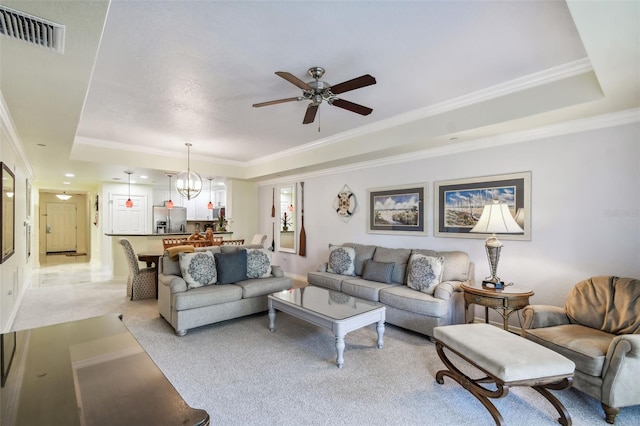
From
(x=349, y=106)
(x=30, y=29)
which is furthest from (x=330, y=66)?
(x=30, y=29)

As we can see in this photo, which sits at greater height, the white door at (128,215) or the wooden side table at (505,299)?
the white door at (128,215)

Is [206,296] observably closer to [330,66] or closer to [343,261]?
[343,261]

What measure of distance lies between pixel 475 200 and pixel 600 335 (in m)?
1.93

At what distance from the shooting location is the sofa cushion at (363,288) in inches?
155

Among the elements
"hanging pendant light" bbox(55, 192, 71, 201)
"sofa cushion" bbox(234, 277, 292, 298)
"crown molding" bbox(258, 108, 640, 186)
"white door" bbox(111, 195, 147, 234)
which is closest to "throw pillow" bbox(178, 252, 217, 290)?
"sofa cushion" bbox(234, 277, 292, 298)

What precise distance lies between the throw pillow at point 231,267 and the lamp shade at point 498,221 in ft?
9.99

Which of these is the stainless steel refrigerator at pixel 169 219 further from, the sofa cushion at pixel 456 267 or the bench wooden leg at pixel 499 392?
the bench wooden leg at pixel 499 392

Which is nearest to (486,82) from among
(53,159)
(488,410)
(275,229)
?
(488,410)

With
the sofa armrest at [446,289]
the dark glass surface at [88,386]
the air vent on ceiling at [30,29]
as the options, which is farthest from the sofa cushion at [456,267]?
the air vent on ceiling at [30,29]

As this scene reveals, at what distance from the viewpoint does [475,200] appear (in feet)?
13.1

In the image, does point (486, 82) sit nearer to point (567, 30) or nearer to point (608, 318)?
point (567, 30)

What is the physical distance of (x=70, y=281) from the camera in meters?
6.51

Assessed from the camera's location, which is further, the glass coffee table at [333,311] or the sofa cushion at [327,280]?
the sofa cushion at [327,280]

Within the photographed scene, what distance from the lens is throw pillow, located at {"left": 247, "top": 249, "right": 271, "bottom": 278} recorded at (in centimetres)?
441
